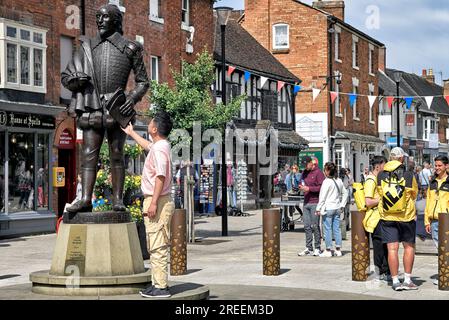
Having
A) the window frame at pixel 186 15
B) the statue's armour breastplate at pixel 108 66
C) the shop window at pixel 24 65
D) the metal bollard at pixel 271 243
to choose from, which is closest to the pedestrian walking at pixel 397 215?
the metal bollard at pixel 271 243

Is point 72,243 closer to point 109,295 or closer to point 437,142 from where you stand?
point 109,295

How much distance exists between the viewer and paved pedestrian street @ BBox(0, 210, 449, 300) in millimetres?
10844

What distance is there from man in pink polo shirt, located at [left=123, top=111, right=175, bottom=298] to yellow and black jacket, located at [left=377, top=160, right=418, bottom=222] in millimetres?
3481

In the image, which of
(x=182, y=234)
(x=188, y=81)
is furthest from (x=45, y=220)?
(x=182, y=234)

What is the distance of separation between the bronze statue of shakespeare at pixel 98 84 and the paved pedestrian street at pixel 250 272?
177cm

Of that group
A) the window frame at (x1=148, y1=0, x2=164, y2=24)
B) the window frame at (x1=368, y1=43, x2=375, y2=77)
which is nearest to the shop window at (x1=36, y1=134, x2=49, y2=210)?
the window frame at (x1=148, y1=0, x2=164, y2=24)

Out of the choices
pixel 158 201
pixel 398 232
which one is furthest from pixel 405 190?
pixel 158 201

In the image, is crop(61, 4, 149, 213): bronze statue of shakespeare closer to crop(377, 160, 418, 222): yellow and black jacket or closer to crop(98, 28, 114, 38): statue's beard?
crop(98, 28, 114, 38): statue's beard

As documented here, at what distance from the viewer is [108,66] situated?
33.8ft

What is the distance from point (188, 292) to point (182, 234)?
3582 millimetres

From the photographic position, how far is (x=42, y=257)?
53.6 feet

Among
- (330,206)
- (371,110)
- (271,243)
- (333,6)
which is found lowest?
(271,243)

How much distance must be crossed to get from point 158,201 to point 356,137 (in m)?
41.0

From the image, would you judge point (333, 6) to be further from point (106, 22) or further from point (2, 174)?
point (106, 22)
